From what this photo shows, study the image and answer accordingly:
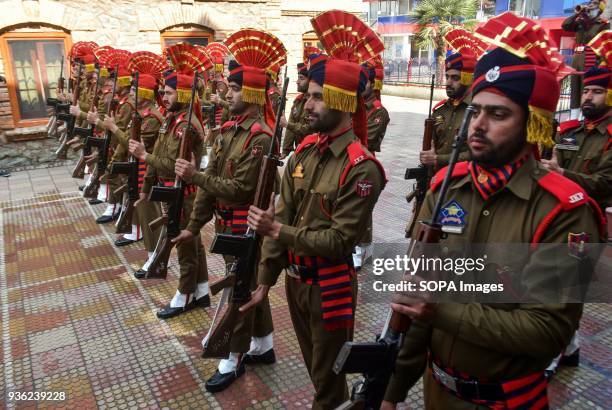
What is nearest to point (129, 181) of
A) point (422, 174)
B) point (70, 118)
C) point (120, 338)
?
point (120, 338)

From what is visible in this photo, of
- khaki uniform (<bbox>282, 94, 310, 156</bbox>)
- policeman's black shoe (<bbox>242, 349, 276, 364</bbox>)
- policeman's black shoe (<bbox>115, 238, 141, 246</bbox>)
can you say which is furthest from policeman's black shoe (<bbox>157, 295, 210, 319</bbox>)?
khaki uniform (<bbox>282, 94, 310, 156</bbox>)

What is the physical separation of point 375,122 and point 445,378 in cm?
477

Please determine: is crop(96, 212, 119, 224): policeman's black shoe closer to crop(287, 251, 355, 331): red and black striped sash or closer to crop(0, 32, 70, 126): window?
crop(0, 32, 70, 126): window

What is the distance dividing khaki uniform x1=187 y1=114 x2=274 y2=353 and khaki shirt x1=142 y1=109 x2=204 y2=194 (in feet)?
2.51

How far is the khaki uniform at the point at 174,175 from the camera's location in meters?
4.90

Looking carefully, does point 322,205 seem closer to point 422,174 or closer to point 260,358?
point 260,358

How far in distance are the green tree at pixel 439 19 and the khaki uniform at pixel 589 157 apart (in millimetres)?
21609

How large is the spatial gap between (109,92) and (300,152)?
696 cm

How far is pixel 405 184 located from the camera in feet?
31.2

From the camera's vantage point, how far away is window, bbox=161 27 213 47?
42.2 feet

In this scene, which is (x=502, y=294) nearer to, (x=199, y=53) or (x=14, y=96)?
(x=199, y=53)

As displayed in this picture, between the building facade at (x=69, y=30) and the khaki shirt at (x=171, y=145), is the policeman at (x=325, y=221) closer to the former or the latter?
the khaki shirt at (x=171, y=145)

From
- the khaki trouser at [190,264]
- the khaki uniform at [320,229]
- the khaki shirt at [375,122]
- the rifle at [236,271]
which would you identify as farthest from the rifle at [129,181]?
the khaki uniform at [320,229]

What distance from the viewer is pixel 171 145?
202 inches
